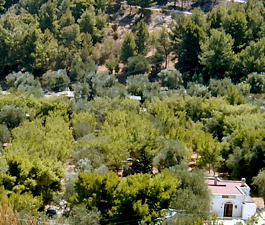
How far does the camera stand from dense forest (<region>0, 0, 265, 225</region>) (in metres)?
24.3

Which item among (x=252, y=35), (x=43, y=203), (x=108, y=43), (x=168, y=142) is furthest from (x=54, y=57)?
(x=43, y=203)

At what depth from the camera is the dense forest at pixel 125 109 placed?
79.9ft

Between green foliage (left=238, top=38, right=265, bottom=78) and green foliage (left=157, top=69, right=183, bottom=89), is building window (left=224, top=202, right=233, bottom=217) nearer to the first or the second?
green foliage (left=157, top=69, right=183, bottom=89)

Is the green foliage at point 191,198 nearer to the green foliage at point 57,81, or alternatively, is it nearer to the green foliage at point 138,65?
the green foliage at point 57,81

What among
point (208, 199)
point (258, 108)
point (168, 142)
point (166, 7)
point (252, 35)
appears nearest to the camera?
point (208, 199)

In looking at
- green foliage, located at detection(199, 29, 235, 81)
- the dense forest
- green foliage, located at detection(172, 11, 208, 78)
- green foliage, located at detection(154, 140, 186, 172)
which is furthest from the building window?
green foliage, located at detection(172, 11, 208, 78)

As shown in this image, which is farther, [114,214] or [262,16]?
[262,16]

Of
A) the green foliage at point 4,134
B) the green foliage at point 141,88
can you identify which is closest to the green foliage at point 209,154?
the green foliage at point 4,134

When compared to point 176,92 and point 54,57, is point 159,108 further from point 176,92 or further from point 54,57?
point 54,57

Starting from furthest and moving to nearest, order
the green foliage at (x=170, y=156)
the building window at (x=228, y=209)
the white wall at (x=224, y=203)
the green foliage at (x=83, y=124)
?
the green foliage at (x=83, y=124)
the green foliage at (x=170, y=156)
the building window at (x=228, y=209)
the white wall at (x=224, y=203)

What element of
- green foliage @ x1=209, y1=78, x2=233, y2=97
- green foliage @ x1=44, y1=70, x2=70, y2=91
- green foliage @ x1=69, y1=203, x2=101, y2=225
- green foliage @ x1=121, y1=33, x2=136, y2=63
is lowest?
green foliage @ x1=44, y1=70, x2=70, y2=91

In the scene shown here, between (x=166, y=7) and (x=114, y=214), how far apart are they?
5556 cm

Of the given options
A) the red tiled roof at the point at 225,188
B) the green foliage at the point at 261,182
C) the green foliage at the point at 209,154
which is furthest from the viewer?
the green foliage at the point at 209,154

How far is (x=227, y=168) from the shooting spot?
35.8 meters
